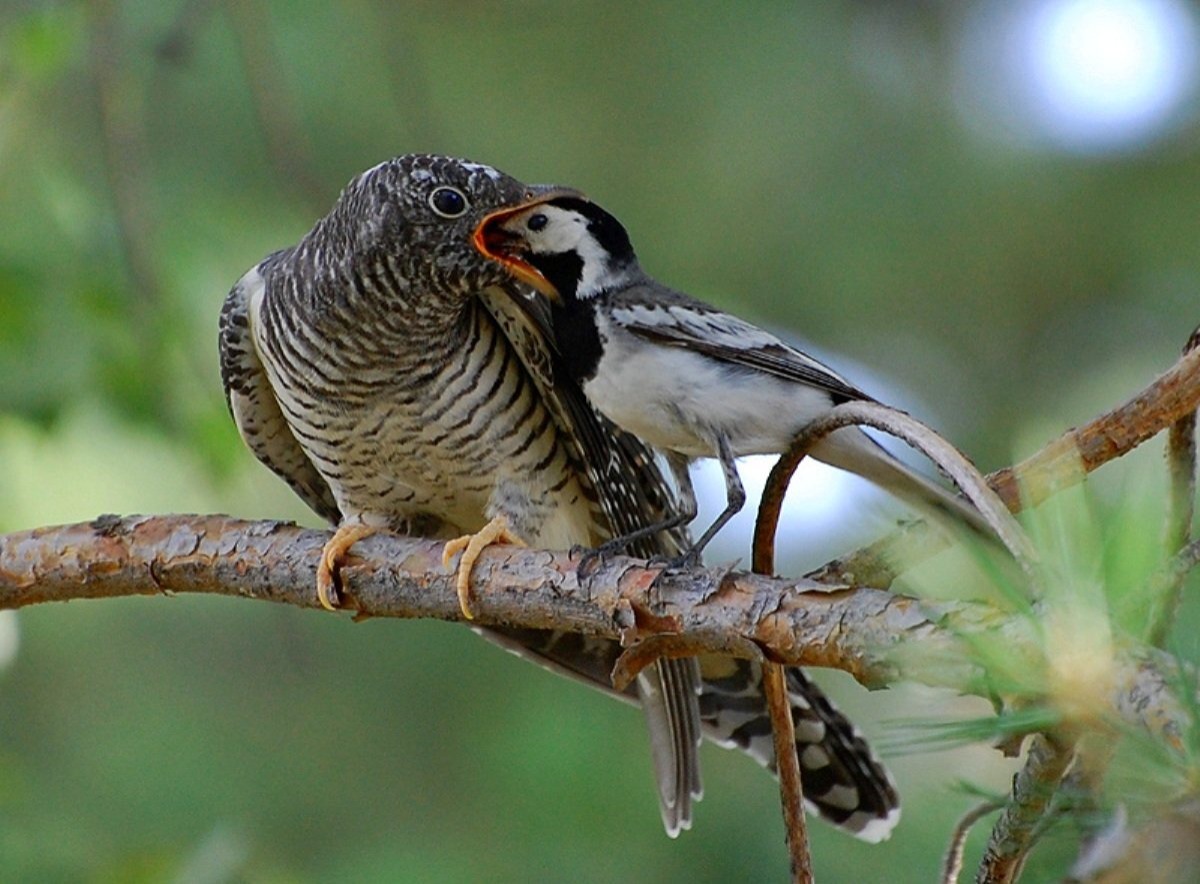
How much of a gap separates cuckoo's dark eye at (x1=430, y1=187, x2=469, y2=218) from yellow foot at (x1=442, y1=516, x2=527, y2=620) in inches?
19.8

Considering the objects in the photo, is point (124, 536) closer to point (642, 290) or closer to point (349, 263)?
point (349, 263)

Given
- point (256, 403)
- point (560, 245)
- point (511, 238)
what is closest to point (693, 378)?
point (560, 245)

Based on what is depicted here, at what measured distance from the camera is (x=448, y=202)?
7.72 ft

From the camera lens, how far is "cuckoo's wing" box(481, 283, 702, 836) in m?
2.45

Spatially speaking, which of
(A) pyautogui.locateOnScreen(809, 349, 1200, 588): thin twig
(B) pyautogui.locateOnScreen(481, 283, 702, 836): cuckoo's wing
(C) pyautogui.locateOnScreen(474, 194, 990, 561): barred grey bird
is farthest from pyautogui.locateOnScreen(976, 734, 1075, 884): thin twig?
(B) pyautogui.locateOnScreen(481, 283, 702, 836): cuckoo's wing

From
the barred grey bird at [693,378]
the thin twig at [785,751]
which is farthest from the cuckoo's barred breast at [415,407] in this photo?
the thin twig at [785,751]

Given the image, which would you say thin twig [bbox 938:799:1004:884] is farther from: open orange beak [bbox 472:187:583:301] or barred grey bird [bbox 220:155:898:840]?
open orange beak [bbox 472:187:583:301]

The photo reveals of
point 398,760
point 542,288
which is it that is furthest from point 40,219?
point 398,760

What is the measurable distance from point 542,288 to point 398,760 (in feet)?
→ 8.67

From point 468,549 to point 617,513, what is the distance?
20.4 inches

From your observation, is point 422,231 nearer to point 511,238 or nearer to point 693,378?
point 511,238

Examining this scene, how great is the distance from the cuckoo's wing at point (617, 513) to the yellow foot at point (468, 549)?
0.22 meters

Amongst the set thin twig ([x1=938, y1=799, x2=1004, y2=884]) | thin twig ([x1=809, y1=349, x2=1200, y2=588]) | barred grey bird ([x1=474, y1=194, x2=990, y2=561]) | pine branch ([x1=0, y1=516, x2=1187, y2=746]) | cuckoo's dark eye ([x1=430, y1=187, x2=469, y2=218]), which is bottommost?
thin twig ([x1=938, y1=799, x2=1004, y2=884])

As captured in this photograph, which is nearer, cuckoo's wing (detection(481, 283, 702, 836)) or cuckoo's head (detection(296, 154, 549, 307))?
cuckoo's head (detection(296, 154, 549, 307))
